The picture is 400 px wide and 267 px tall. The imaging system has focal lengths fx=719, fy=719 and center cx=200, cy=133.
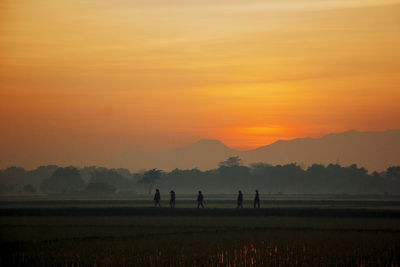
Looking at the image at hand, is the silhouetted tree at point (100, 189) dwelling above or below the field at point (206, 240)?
above

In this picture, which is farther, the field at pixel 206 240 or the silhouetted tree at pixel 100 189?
the silhouetted tree at pixel 100 189

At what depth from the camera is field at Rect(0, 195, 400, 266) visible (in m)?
27.1

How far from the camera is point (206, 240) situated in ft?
109

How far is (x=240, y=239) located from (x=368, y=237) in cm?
598

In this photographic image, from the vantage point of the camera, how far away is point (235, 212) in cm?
5325

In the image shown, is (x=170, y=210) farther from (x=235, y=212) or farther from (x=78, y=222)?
(x=78, y=222)

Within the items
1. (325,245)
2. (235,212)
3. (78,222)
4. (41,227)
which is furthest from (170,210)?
(325,245)

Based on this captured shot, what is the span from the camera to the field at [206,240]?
27097 millimetres

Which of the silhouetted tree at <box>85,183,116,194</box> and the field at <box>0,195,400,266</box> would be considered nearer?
the field at <box>0,195,400,266</box>

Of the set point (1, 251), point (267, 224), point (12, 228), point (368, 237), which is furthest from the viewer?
point (267, 224)

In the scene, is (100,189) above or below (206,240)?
above

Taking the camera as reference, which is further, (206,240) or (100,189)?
(100,189)

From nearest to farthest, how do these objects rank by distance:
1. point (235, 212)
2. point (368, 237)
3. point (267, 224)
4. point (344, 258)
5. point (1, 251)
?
point (344, 258)
point (1, 251)
point (368, 237)
point (267, 224)
point (235, 212)

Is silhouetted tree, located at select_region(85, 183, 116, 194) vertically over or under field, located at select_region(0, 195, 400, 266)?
over
